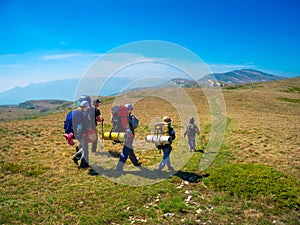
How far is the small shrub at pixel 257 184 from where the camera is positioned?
392 inches

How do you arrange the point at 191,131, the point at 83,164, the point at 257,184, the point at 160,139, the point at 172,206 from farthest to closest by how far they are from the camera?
the point at 191,131 → the point at 83,164 → the point at 160,139 → the point at 257,184 → the point at 172,206

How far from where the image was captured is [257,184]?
1092 cm

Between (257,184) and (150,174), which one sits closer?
(257,184)

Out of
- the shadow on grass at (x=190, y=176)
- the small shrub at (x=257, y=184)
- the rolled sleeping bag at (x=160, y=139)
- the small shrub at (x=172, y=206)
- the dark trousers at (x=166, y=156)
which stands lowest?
the small shrub at (x=172, y=206)

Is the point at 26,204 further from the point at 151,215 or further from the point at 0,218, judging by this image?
the point at 151,215

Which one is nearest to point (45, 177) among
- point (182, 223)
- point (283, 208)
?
point (182, 223)

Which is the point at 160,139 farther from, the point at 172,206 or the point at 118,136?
the point at 172,206

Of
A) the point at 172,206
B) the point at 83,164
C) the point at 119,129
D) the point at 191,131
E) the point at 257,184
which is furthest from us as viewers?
the point at 191,131

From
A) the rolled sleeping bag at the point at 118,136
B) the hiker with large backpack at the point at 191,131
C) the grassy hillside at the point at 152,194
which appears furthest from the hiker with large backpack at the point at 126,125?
the hiker with large backpack at the point at 191,131

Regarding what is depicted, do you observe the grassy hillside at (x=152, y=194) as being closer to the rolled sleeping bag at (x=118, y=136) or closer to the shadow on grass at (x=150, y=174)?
the shadow on grass at (x=150, y=174)

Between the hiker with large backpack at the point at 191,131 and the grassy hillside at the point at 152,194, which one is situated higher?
the hiker with large backpack at the point at 191,131

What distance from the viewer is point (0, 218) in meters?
8.48

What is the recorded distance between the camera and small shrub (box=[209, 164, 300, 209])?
995 centimetres

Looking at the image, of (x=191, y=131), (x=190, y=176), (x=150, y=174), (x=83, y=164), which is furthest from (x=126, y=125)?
(x=191, y=131)
